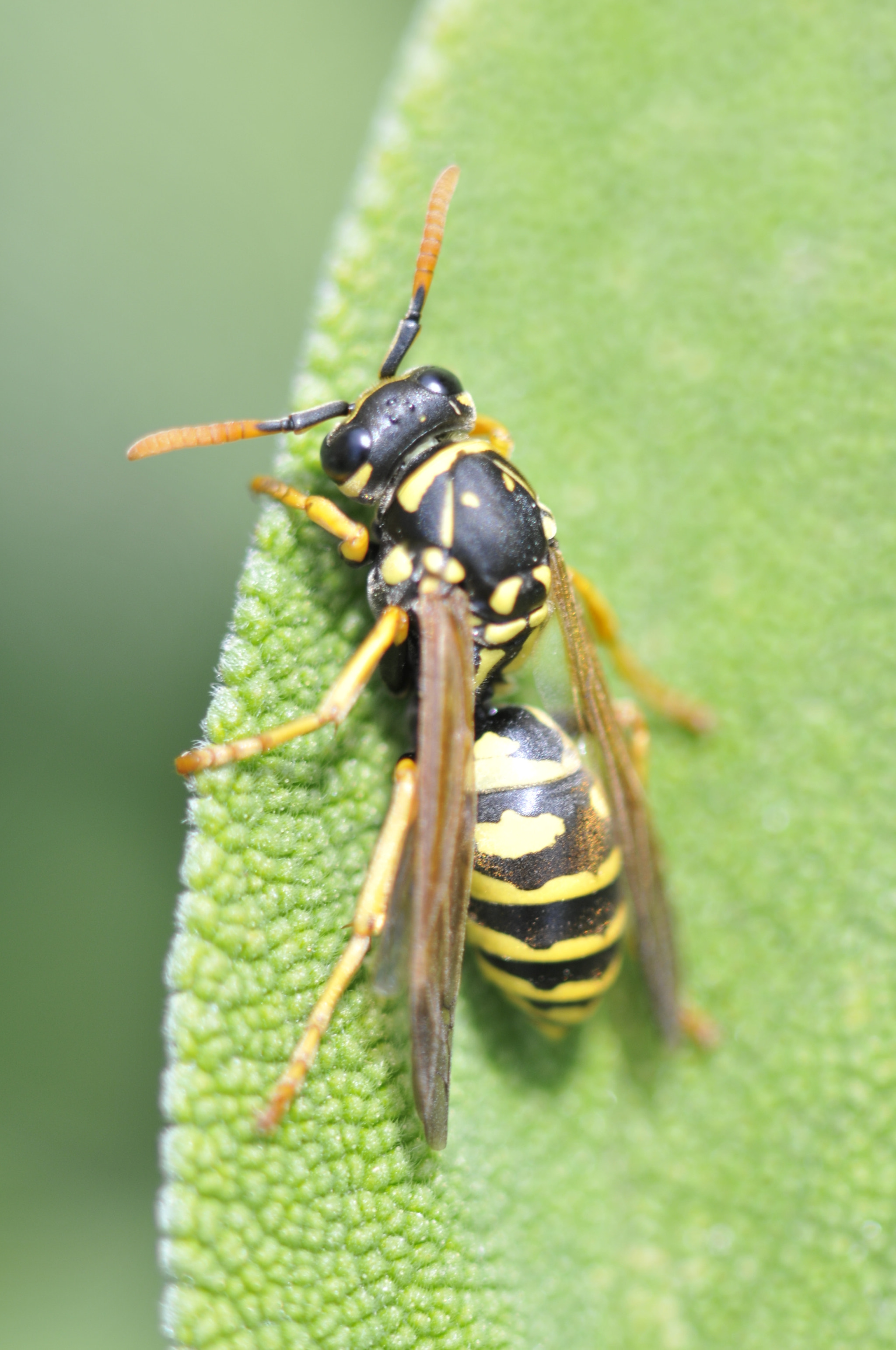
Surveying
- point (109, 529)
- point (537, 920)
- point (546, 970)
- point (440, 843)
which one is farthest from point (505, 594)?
point (109, 529)

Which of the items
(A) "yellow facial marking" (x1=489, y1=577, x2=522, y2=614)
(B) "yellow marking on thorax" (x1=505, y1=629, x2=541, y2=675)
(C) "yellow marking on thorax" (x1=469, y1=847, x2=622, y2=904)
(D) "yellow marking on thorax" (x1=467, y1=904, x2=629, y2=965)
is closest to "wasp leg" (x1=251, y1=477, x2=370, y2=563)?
(A) "yellow facial marking" (x1=489, y1=577, x2=522, y2=614)

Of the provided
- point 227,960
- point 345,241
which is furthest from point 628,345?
point 227,960

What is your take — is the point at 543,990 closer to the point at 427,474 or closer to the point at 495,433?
the point at 427,474

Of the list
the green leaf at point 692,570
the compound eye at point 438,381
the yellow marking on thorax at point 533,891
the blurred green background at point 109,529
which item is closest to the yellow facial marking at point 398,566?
the green leaf at point 692,570

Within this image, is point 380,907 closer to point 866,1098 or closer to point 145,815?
point 866,1098

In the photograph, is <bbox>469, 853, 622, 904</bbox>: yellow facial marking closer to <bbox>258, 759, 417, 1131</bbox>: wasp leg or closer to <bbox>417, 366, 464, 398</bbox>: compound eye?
<bbox>258, 759, 417, 1131</bbox>: wasp leg
